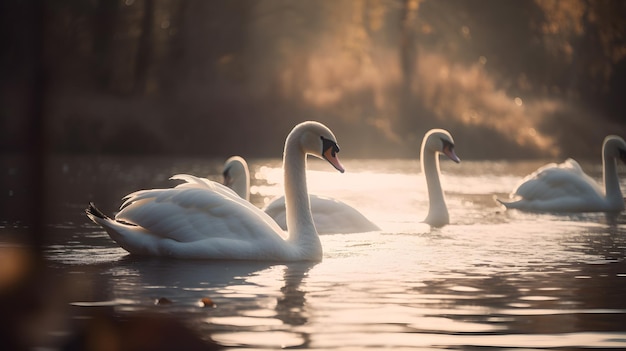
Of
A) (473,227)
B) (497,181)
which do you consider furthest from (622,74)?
(473,227)

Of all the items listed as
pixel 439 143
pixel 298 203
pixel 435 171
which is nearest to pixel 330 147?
pixel 298 203

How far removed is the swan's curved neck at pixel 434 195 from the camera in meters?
13.1

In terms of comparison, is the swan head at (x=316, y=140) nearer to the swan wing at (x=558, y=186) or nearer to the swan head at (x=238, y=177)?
the swan head at (x=238, y=177)

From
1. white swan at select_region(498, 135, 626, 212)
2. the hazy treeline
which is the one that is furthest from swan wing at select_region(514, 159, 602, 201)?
the hazy treeline

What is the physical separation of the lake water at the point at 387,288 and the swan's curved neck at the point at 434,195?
6.0 inches

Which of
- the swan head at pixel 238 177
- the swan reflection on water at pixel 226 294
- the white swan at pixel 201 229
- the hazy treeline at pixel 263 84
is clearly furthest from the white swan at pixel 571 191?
the hazy treeline at pixel 263 84

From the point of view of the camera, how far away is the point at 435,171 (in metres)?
13.8

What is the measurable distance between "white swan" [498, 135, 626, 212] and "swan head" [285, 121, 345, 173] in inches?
263

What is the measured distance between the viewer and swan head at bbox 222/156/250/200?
13.2 m

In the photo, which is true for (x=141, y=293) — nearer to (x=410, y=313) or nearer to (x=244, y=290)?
(x=244, y=290)

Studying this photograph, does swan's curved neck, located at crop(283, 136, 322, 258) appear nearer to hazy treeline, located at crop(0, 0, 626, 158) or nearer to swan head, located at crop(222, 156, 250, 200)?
swan head, located at crop(222, 156, 250, 200)

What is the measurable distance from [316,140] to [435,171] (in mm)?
4541

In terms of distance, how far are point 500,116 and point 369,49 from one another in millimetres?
7718

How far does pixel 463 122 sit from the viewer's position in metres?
33.4
